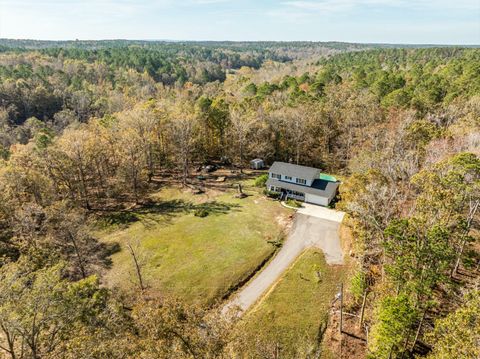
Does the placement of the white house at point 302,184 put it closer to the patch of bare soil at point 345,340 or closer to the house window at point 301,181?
the house window at point 301,181

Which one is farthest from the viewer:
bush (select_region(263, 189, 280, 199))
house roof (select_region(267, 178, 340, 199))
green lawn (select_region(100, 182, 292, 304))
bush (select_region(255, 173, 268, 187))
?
bush (select_region(255, 173, 268, 187))

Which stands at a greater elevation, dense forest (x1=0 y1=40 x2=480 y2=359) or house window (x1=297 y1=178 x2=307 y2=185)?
dense forest (x1=0 y1=40 x2=480 y2=359)

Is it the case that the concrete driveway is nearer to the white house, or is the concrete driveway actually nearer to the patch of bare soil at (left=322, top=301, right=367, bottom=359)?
the white house

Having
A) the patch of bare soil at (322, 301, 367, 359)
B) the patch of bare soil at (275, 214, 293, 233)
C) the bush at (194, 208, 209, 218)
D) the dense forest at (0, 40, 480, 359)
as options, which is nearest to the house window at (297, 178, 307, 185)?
the dense forest at (0, 40, 480, 359)

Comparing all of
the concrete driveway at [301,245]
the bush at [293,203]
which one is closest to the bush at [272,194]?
the bush at [293,203]

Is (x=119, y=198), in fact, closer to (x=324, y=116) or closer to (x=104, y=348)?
(x=104, y=348)

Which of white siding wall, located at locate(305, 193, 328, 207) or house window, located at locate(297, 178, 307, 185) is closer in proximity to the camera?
white siding wall, located at locate(305, 193, 328, 207)

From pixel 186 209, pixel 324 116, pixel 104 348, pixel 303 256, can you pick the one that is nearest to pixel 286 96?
pixel 324 116
